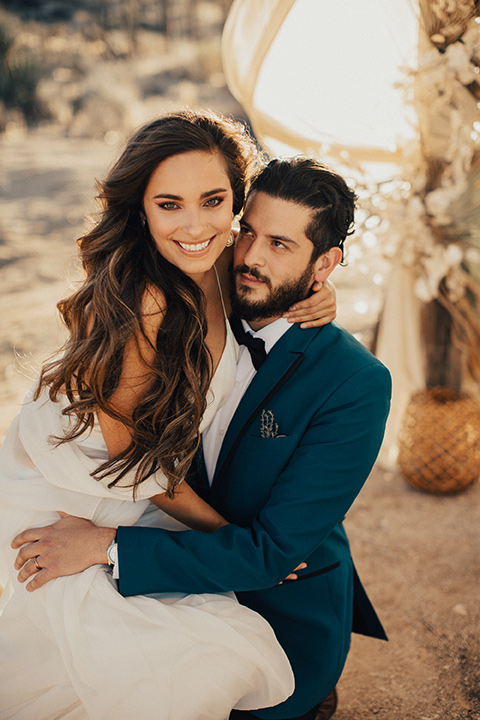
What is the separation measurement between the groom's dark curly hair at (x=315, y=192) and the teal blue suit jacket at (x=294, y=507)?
34 centimetres

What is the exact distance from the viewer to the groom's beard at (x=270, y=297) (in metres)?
2.29

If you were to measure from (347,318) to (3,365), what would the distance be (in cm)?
360

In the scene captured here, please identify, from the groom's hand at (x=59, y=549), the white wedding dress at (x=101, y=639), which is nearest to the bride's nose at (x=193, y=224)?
the white wedding dress at (x=101, y=639)

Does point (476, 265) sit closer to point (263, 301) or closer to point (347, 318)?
point (263, 301)

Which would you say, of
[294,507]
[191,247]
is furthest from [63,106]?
[294,507]

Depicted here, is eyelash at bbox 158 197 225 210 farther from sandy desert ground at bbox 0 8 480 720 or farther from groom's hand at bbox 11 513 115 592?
groom's hand at bbox 11 513 115 592

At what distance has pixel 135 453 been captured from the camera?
206 cm

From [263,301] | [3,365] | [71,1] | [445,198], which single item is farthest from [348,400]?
[71,1]

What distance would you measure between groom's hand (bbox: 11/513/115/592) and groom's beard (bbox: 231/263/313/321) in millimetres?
899

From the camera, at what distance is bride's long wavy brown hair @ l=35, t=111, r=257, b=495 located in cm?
194

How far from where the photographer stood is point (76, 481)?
207 cm

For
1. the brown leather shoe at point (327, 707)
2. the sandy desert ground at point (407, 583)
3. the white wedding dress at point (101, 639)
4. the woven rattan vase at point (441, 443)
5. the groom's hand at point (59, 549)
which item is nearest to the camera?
the white wedding dress at point (101, 639)

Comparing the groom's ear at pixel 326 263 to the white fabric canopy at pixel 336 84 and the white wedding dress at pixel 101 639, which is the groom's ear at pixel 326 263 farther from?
the white fabric canopy at pixel 336 84

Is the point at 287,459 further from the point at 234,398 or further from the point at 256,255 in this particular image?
the point at 256,255
